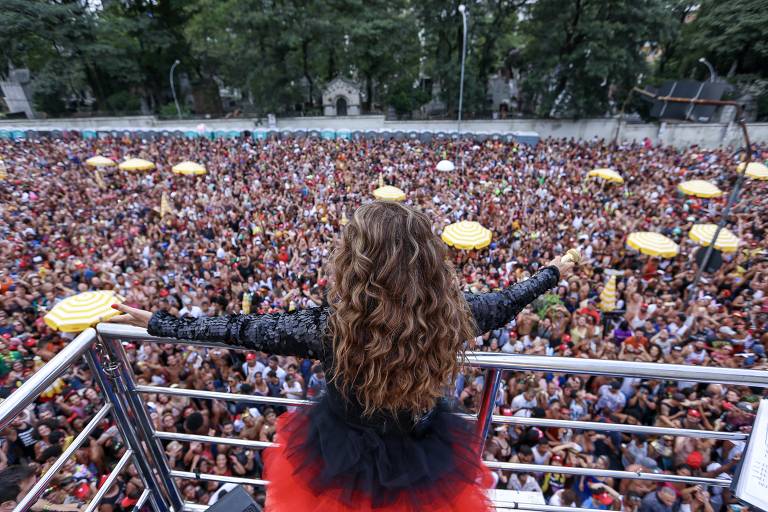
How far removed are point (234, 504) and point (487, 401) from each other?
112 centimetres

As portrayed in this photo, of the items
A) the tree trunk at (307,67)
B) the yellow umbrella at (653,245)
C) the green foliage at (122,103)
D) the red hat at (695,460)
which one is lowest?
the red hat at (695,460)

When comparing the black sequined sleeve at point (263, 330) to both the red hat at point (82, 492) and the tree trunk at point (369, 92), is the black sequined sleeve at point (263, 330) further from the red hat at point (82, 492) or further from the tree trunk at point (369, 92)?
the tree trunk at point (369, 92)

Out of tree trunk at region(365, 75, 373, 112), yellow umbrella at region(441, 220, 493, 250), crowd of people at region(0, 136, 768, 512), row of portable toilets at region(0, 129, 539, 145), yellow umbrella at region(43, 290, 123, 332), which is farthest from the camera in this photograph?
tree trunk at region(365, 75, 373, 112)

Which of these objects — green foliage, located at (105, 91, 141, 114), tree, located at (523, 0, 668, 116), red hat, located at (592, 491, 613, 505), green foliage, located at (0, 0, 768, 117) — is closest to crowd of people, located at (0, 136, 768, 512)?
red hat, located at (592, 491, 613, 505)

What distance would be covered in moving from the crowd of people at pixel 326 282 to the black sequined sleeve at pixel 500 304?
0.21 meters

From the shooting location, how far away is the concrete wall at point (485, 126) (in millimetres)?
26203

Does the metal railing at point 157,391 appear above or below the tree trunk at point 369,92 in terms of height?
below

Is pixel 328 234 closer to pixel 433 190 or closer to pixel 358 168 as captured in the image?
pixel 433 190

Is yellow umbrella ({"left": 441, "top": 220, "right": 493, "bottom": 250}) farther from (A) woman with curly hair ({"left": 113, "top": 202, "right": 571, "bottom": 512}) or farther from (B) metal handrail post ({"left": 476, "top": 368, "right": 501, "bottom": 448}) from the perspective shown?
(A) woman with curly hair ({"left": 113, "top": 202, "right": 571, "bottom": 512})

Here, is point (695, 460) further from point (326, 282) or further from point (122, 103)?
point (122, 103)

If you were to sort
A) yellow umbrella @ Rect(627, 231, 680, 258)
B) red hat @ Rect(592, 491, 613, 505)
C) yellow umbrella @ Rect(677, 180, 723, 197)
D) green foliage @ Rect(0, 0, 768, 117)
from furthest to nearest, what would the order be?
green foliage @ Rect(0, 0, 768, 117), yellow umbrella @ Rect(677, 180, 723, 197), yellow umbrella @ Rect(627, 231, 680, 258), red hat @ Rect(592, 491, 613, 505)

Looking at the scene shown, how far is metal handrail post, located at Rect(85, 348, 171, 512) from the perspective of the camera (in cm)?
151

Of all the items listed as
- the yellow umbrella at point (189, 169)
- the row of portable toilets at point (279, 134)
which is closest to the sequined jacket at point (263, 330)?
the yellow umbrella at point (189, 169)

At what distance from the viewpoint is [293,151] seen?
21875 mm
